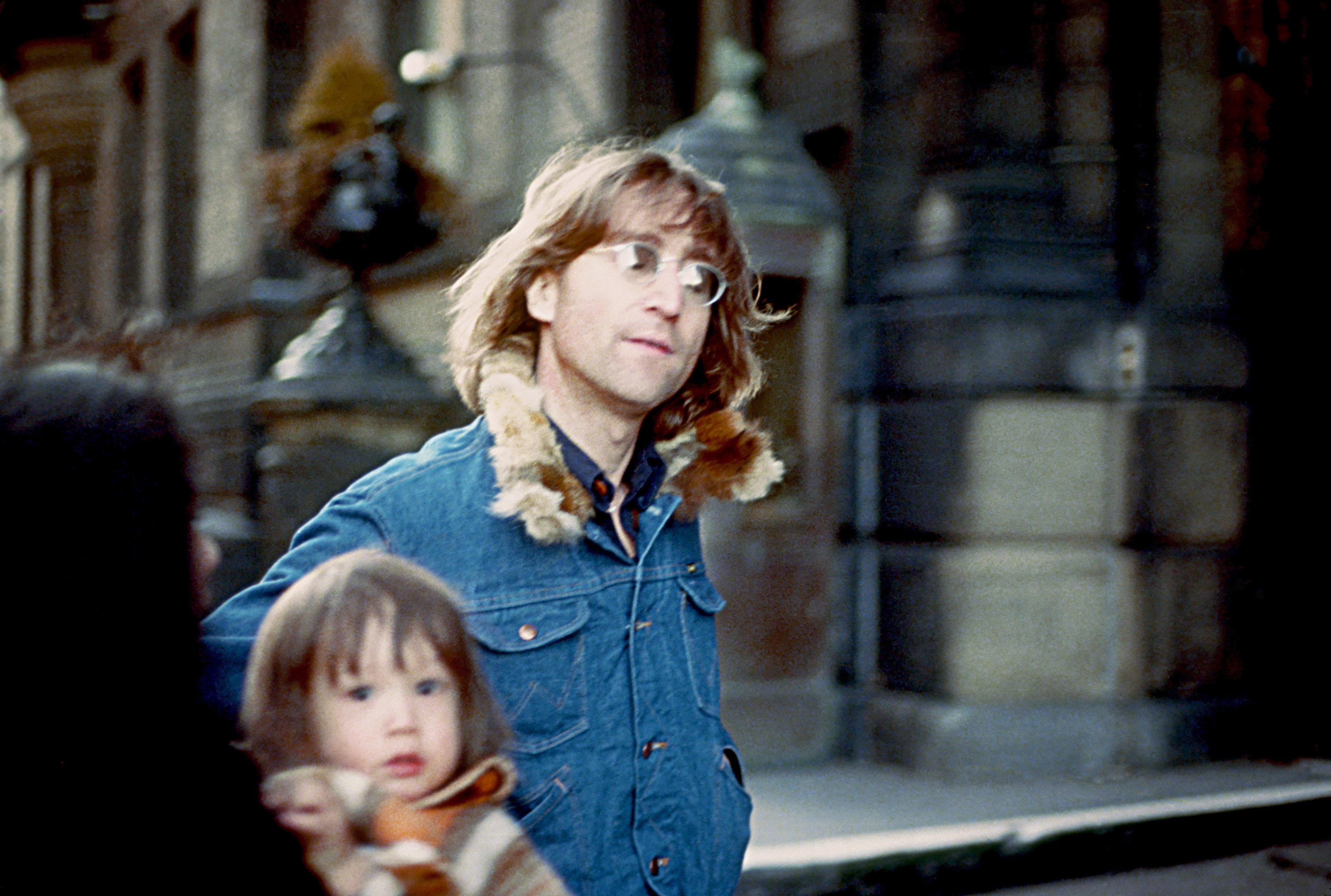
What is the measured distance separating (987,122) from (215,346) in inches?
382

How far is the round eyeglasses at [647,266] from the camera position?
1.83 m

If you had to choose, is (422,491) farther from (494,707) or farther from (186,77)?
(186,77)

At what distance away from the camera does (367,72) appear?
7.75 m

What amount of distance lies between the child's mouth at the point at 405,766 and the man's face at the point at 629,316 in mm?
753

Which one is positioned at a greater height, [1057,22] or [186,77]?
[186,77]

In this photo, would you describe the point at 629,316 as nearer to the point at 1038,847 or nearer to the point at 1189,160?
the point at 1038,847

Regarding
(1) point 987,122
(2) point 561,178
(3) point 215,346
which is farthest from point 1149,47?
(3) point 215,346

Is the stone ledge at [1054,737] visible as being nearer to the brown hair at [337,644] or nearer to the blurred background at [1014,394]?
the blurred background at [1014,394]

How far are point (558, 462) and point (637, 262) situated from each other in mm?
305

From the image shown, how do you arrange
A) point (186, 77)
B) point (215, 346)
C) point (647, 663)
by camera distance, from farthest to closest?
point (186, 77), point (215, 346), point (647, 663)

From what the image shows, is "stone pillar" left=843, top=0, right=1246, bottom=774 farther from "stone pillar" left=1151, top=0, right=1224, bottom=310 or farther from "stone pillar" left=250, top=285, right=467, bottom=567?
"stone pillar" left=250, top=285, right=467, bottom=567

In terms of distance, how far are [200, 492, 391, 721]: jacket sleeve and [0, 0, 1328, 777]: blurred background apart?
13.9ft

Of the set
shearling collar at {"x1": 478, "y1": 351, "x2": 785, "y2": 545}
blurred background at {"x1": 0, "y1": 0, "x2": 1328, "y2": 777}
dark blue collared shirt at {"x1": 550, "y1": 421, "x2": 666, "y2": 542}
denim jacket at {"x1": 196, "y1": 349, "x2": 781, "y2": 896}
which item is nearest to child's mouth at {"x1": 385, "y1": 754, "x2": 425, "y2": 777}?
denim jacket at {"x1": 196, "y1": 349, "x2": 781, "y2": 896}

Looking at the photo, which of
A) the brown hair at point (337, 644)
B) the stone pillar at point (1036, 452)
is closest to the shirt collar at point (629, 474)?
the brown hair at point (337, 644)
